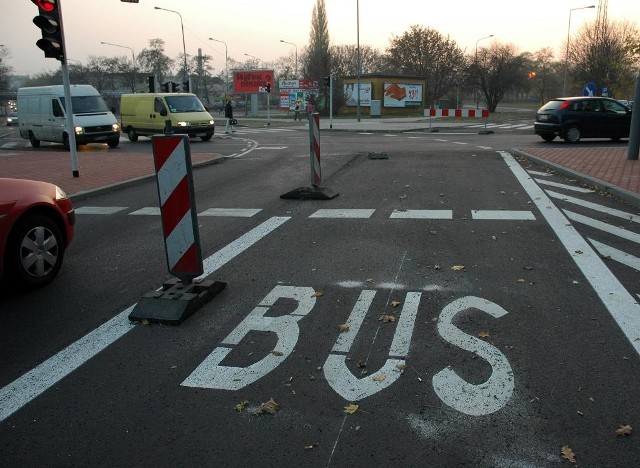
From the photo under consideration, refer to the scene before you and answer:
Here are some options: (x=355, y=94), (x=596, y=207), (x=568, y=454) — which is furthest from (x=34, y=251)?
(x=355, y=94)

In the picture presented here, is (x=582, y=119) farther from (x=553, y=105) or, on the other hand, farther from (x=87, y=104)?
(x=87, y=104)

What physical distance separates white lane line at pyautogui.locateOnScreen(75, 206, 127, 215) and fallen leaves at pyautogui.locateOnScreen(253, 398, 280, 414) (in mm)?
7055

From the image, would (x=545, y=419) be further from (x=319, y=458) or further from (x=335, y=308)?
(x=335, y=308)

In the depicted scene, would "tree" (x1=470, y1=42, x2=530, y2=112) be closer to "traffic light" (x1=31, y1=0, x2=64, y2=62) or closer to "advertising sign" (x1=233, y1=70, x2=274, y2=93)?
"advertising sign" (x1=233, y1=70, x2=274, y2=93)

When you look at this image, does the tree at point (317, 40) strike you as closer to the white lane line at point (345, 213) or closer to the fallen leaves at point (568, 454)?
the white lane line at point (345, 213)

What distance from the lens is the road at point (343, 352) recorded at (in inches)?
116

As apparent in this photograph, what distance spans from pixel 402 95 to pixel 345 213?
49.6 m

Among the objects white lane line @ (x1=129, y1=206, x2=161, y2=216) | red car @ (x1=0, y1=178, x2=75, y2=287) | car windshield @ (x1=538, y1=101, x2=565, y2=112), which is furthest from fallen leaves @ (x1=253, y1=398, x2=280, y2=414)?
car windshield @ (x1=538, y1=101, x2=565, y2=112)

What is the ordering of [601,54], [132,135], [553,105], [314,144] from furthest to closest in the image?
[601,54] < [132,135] < [553,105] < [314,144]

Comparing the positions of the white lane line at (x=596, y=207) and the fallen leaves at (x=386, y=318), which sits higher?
the white lane line at (x=596, y=207)

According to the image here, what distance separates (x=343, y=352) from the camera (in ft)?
13.0

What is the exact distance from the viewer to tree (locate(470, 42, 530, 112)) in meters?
56.1

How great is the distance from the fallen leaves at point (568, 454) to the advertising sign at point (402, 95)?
5426cm

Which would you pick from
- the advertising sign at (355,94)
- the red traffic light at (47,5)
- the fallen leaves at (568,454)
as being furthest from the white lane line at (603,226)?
the advertising sign at (355,94)
